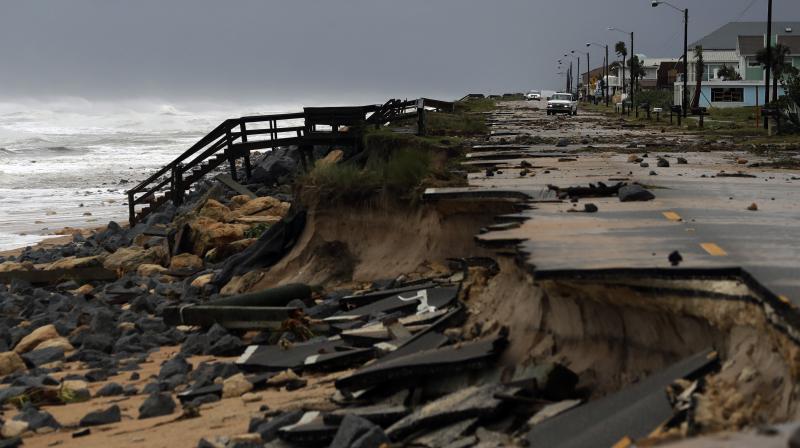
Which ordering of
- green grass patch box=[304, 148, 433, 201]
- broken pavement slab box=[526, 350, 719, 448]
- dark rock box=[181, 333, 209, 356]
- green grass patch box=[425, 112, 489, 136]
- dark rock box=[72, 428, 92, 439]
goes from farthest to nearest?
green grass patch box=[425, 112, 489, 136]
green grass patch box=[304, 148, 433, 201]
dark rock box=[181, 333, 209, 356]
dark rock box=[72, 428, 92, 439]
broken pavement slab box=[526, 350, 719, 448]

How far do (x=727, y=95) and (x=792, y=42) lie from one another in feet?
45.5

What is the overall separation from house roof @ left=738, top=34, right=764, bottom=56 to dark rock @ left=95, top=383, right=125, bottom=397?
332 feet

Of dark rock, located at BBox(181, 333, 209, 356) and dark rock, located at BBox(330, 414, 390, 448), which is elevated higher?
dark rock, located at BBox(330, 414, 390, 448)

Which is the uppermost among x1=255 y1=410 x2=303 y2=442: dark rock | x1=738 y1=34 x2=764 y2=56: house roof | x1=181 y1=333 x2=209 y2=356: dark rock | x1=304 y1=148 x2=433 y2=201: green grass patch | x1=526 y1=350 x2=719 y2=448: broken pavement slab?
x1=738 y1=34 x2=764 y2=56: house roof

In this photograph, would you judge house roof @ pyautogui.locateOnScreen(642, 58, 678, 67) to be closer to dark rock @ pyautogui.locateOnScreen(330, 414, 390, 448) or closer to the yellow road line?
the yellow road line

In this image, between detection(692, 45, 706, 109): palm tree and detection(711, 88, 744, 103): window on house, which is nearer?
detection(692, 45, 706, 109): palm tree

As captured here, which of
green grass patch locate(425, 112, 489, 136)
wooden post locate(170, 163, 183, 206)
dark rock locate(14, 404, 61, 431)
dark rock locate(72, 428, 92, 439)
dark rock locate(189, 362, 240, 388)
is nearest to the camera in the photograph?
dark rock locate(72, 428, 92, 439)

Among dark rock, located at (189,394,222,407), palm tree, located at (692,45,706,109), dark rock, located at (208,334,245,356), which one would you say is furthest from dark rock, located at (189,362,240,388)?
→ palm tree, located at (692,45,706,109)

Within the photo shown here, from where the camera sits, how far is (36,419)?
10.0 meters

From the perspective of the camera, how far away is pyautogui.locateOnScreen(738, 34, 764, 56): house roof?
10606cm

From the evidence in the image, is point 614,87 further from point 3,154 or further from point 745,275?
point 745,275

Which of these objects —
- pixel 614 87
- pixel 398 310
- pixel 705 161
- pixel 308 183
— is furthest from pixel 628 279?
pixel 614 87

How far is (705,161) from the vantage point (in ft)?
66.8

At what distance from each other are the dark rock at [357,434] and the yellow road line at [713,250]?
272 centimetres
